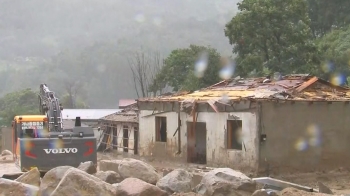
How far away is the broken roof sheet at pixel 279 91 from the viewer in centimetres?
2242

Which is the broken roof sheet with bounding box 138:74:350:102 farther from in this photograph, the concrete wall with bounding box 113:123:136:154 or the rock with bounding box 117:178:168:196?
the rock with bounding box 117:178:168:196

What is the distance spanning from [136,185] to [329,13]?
38.0 metres

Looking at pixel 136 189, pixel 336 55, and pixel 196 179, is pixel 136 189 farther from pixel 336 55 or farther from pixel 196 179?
pixel 336 55

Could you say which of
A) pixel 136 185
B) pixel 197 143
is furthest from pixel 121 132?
pixel 136 185

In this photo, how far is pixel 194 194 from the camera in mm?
12633

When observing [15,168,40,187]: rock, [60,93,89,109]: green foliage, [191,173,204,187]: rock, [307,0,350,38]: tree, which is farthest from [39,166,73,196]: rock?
[60,93,89,109]: green foliage

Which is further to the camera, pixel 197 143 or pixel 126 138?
pixel 126 138

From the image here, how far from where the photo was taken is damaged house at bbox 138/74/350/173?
21.3 m

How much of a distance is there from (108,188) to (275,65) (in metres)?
22.3

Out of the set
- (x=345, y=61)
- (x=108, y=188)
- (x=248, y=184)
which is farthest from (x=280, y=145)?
(x=345, y=61)

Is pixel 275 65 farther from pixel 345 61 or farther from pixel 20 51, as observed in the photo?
pixel 20 51

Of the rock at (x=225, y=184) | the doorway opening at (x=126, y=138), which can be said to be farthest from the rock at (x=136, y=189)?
the doorway opening at (x=126, y=138)

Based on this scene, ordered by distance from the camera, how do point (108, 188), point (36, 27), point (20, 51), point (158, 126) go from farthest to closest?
point (36, 27), point (20, 51), point (158, 126), point (108, 188)

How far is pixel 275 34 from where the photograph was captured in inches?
1261
